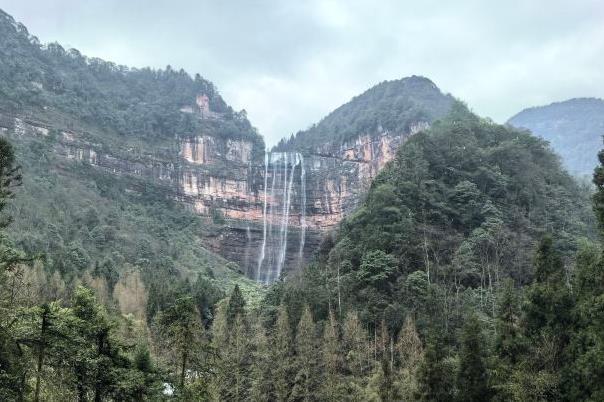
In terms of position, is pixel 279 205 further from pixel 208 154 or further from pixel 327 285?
pixel 327 285

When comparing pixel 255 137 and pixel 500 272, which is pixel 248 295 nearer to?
pixel 500 272

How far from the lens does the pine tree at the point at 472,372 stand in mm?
18062

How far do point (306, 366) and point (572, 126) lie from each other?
109 metres

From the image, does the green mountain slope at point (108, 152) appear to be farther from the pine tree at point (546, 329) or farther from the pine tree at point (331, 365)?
the pine tree at point (546, 329)

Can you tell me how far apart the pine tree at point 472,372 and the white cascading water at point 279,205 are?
219 feet

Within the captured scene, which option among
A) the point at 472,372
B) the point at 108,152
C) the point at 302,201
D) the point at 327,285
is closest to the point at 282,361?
the point at 327,285

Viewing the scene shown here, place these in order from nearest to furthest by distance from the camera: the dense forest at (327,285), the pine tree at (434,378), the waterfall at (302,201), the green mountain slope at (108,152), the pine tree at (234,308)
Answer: the dense forest at (327,285)
the pine tree at (434,378)
the pine tree at (234,308)
the green mountain slope at (108,152)
the waterfall at (302,201)

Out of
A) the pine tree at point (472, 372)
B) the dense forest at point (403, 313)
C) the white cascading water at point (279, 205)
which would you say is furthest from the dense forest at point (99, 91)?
the pine tree at point (472, 372)

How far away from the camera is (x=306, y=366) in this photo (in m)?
25.9

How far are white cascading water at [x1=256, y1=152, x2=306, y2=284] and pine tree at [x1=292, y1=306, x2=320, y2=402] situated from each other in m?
57.8

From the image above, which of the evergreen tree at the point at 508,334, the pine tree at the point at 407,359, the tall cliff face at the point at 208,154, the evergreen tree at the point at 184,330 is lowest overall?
the pine tree at the point at 407,359

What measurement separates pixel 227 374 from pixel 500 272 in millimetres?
16876

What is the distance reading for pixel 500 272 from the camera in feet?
110

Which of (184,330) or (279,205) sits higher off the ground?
(279,205)
